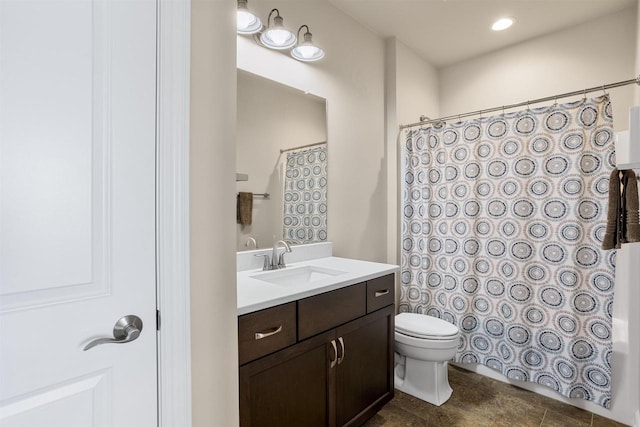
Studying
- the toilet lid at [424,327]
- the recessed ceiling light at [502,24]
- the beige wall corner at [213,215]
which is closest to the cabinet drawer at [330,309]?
the beige wall corner at [213,215]

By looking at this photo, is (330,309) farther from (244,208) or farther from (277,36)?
(277,36)

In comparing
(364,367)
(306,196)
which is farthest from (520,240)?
(306,196)

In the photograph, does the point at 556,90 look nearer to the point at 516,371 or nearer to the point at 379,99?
the point at 379,99

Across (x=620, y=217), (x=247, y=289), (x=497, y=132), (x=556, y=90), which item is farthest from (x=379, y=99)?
(x=247, y=289)

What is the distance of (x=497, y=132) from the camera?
220cm

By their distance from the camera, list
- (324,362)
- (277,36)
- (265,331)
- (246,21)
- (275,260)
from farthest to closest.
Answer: (275,260) → (277,36) → (246,21) → (324,362) → (265,331)

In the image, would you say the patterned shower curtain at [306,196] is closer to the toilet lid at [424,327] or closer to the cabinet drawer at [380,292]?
the cabinet drawer at [380,292]

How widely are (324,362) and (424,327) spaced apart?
0.94 m

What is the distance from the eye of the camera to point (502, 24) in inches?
97.0

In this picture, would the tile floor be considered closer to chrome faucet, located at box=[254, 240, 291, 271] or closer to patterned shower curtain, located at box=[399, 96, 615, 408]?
patterned shower curtain, located at box=[399, 96, 615, 408]

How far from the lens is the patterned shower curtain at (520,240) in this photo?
6.17ft

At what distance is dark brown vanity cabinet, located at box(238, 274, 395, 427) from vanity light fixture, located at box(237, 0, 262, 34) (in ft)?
4.62

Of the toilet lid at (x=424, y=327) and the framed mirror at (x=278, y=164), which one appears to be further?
the toilet lid at (x=424, y=327)

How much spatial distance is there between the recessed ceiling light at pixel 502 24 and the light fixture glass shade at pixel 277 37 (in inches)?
68.1
